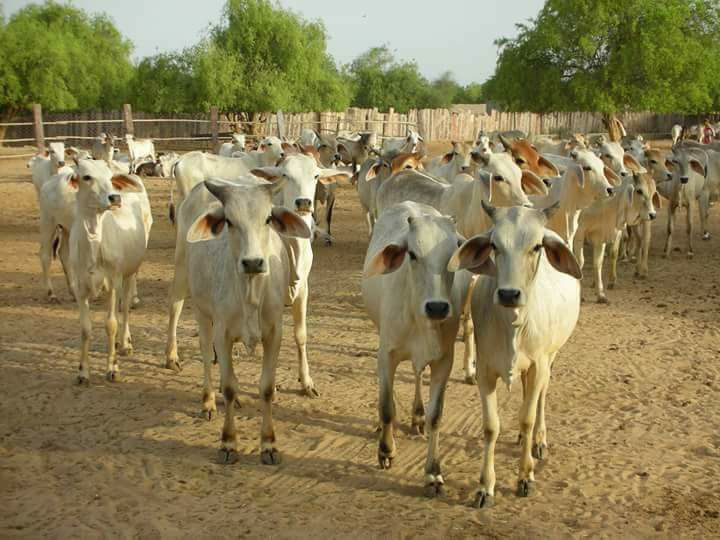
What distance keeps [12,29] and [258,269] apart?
4030 cm

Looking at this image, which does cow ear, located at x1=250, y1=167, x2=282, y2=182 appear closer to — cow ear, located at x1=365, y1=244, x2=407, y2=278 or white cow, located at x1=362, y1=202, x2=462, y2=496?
white cow, located at x1=362, y1=202, x2=462, y2=496

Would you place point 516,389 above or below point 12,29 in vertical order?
below

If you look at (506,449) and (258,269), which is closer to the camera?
(258,269)

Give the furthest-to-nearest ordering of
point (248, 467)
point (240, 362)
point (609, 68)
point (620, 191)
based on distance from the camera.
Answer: point (609, 68)
point (620, 191)
point (240, 362)
point (248, 467)

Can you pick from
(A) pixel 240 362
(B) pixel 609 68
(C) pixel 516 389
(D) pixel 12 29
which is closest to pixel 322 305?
(A) pixel 240 362

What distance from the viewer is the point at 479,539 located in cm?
479

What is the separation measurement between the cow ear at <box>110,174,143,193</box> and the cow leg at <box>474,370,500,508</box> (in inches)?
172

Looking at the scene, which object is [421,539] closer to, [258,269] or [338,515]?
[338,515]

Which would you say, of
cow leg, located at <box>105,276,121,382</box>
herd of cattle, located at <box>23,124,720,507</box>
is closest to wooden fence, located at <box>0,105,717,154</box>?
herd of cattle, located at <box>23,124,720,507</box>

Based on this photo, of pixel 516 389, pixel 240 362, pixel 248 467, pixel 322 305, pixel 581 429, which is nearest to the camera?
pixel 248 467

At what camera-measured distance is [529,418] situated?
5379 mm

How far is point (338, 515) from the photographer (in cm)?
510

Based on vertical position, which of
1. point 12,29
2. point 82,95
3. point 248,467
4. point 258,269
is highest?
point 12,29

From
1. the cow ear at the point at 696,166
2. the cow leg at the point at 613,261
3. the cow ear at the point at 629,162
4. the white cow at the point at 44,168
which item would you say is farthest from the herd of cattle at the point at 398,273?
the white cow at the point at 44,168
